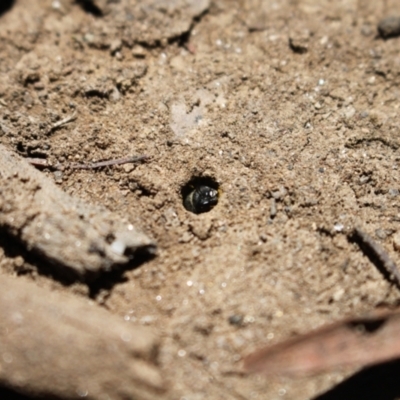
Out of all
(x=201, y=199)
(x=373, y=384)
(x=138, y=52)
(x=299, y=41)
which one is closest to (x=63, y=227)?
(x=201, y=199)

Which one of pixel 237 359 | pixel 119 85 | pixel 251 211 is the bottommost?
pixel 237 359

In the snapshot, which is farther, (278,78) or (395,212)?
(278,78)

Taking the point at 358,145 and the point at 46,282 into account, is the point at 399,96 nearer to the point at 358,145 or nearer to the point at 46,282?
the point at 358,145

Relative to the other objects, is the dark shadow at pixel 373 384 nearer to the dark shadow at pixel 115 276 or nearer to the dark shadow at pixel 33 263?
the dark shadow at pixel 115 276

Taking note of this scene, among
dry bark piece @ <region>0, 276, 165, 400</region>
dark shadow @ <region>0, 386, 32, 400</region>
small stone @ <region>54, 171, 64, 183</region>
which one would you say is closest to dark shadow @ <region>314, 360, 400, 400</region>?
dry bark piece @ <region>0, 276, 165, 400</region>

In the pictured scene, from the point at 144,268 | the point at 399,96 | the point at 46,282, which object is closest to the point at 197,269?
the point at 144,268

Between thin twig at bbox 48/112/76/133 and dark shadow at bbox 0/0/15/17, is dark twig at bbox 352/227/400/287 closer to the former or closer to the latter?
thin twig at bbox 48/112/76/133
